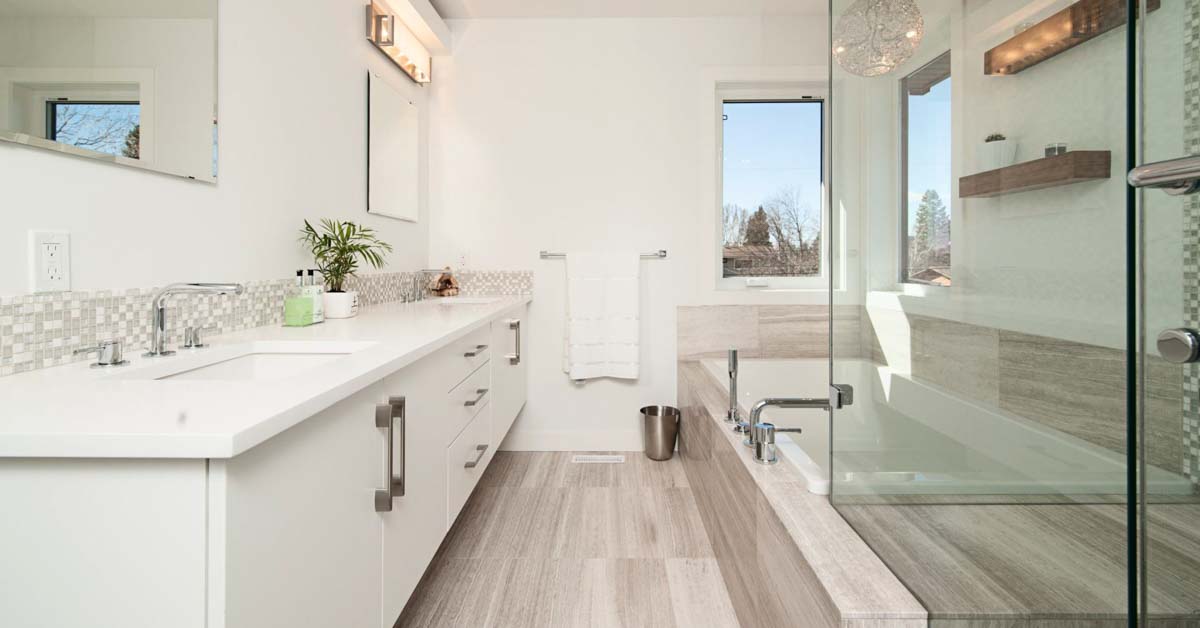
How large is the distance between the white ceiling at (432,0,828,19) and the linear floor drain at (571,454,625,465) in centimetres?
238

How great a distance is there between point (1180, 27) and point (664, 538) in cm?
195

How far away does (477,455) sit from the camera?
81.7 inches

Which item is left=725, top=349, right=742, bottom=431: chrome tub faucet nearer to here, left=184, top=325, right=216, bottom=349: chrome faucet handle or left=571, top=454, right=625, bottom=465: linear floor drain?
left=571, top=454, right=625, bottom=465: linear floor drain

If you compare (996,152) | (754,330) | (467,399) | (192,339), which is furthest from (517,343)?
(996,152)

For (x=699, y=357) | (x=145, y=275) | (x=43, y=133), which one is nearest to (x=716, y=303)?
(x=699, y=357)

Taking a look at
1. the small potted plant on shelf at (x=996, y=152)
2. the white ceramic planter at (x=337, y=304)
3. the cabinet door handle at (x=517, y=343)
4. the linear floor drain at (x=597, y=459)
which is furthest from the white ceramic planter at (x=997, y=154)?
the linear floor drain at (x=597, y=459)

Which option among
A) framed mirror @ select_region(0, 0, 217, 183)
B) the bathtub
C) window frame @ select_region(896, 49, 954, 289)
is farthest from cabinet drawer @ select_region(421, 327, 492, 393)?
window frame @ select_region(896, 49, 954, 289)

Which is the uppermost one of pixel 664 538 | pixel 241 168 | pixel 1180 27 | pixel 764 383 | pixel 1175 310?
pixel 241 168

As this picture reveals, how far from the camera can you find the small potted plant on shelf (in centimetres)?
79

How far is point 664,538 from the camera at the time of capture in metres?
2.16

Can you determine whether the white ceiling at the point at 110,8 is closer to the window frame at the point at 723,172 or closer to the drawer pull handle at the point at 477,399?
the drawer pull handle at the point at 477,399

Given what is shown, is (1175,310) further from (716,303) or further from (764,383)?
(716,303)

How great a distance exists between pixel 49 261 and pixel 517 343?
1969mm

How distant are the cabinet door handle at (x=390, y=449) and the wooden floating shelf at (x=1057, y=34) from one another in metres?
1.15
